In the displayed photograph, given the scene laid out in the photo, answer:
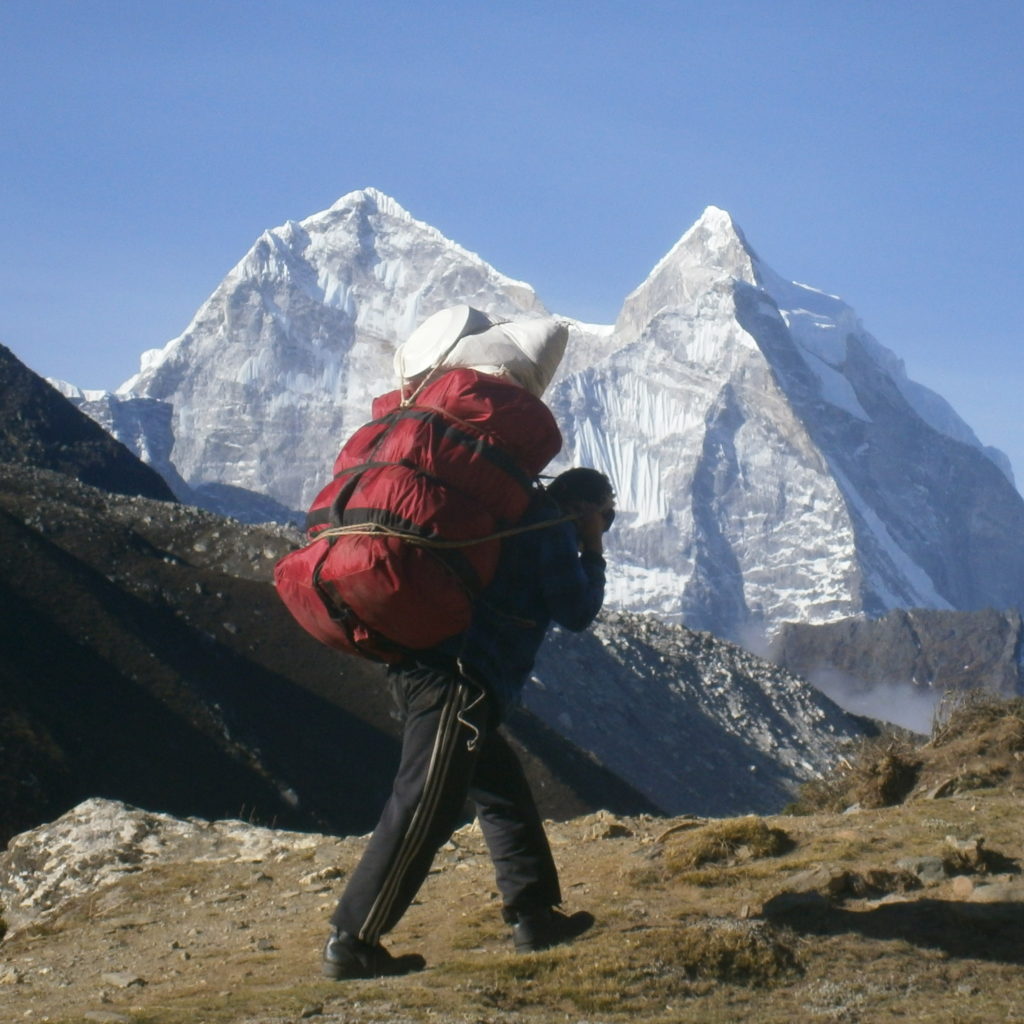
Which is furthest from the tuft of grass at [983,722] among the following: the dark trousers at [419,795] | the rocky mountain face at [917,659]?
the rocky mountain face at [917,659]

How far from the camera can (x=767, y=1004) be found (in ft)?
15.7

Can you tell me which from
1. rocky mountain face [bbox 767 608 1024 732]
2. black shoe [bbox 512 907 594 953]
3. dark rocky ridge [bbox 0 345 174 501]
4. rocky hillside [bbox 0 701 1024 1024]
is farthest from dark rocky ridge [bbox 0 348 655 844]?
rocky mountain face [bbox 767 608 1024 732]

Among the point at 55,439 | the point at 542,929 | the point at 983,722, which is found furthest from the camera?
the point at 55,439

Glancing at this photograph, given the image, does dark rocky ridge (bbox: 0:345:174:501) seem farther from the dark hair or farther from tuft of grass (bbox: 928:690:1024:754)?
the dark hair

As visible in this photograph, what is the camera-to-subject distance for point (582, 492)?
5516 mm

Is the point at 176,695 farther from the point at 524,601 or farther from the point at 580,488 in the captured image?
the point at 524,601

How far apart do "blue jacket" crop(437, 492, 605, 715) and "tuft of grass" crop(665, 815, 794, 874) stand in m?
1.85

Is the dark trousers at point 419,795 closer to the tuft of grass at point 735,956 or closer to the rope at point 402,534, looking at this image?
the rope at point 402,534

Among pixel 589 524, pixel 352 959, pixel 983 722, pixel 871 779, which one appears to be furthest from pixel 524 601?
pixel 983 722

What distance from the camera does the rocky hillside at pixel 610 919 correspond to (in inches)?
188

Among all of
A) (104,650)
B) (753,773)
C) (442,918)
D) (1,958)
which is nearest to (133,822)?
(1,958)

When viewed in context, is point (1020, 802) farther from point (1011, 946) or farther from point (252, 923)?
point (252, 923)

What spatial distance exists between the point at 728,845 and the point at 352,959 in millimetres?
2475

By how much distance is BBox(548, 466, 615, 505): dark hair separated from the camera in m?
5.51
